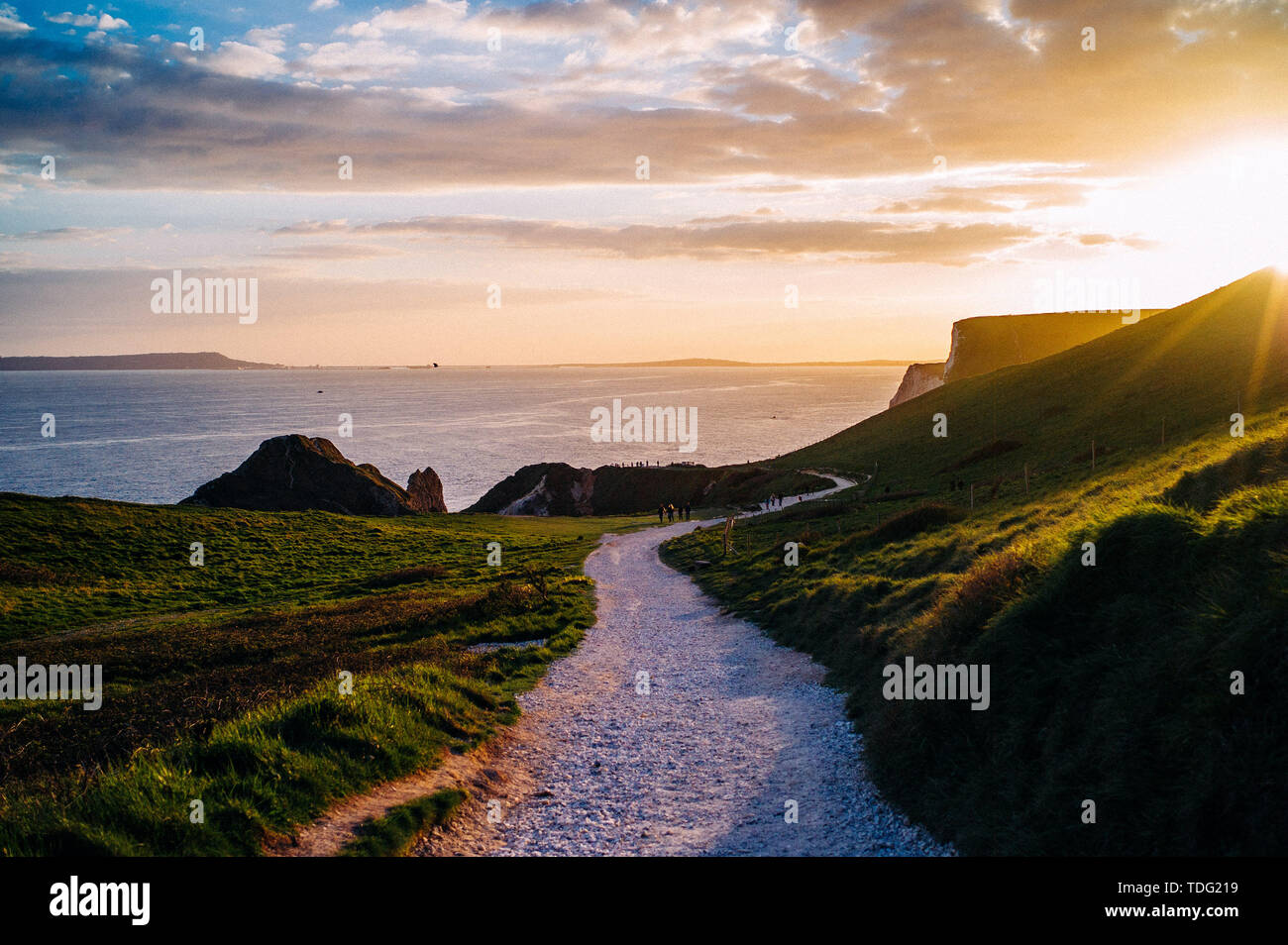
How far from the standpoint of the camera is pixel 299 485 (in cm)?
7444

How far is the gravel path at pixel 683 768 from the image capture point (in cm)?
944

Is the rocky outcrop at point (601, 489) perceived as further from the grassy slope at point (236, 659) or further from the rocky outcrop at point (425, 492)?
the grassy slope at point (236, 659)

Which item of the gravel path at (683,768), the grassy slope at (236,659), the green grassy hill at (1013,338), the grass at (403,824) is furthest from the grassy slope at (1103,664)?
the green grassy hill at (1013,338)

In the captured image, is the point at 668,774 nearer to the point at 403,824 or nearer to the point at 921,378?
the point at 403,824

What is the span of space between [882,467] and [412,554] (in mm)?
45457

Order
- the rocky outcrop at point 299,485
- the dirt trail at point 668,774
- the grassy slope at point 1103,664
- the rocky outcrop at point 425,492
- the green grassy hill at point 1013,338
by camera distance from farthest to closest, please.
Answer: the green grassy hill at point 1013,338 < the rocky outcrop at point 425,492 < the rocky outcrop at point 299,485 < the dirt trail at point 668,774 < the grassy slope at point 1103,664

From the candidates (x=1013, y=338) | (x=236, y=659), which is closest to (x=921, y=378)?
(x=1013, y=338)

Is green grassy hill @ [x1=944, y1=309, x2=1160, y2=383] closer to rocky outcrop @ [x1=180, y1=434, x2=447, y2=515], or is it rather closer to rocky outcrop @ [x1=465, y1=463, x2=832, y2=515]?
rocky outcrop @ [x1=465, y1=463, x2=832, y2=515]

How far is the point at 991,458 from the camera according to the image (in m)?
58.7

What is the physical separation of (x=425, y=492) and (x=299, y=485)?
1753 centimetres

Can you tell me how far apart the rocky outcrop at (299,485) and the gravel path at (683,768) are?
6177 cm

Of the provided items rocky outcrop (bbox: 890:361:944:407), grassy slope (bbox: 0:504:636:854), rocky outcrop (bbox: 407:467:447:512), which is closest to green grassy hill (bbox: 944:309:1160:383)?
rocky outcrop (bbox: 890:361:944:407)
